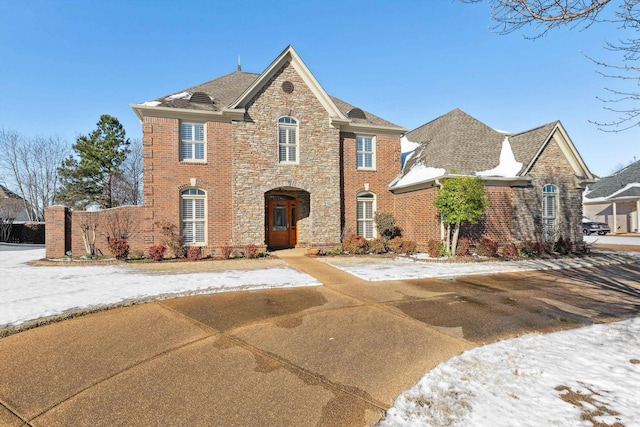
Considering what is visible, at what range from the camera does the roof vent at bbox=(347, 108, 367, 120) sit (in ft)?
52.0

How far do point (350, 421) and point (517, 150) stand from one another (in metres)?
15.9

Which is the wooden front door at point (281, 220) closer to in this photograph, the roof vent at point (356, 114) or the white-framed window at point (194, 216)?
the white-framed window at point (194, 216)

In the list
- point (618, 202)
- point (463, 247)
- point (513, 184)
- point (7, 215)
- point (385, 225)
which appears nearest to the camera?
point (463, 247)

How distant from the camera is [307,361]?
389 centimetres

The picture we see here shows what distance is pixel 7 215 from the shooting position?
25.6m

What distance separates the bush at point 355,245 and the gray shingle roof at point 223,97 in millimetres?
5692

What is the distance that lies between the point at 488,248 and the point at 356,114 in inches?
342

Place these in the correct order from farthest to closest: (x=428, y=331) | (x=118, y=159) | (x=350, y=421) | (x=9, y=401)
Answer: (x=118, y=159)
(x=428, y=331)
(x=9, y=401)
(x=350, y=421)

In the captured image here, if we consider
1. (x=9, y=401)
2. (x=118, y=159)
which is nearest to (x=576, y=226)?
(x=9, y=401)

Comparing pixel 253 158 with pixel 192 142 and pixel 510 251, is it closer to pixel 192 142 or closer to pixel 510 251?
pixel 192 142

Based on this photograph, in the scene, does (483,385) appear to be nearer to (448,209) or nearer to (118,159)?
(448,209)

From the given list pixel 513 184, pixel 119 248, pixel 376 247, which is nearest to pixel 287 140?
pixel 376 247

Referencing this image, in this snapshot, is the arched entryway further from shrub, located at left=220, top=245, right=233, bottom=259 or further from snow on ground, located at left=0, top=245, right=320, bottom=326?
snow on ground, located at left=0, top=245, right=320, bottom=326

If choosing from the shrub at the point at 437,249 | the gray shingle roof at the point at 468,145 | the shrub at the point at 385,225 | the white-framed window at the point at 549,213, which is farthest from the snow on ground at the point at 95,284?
the white-framed window at the point at 549,213
